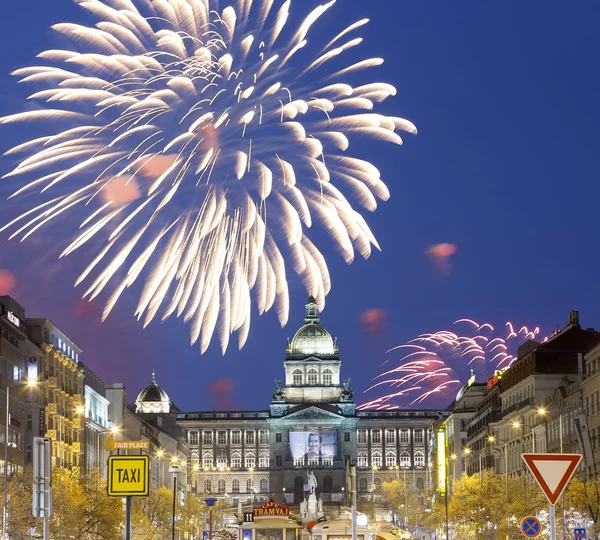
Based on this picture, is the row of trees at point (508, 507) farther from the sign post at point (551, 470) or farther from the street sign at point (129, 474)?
the street sign at point (129, 474)

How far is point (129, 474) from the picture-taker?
2106 cm

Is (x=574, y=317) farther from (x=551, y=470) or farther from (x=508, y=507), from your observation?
(x=551, y=470)

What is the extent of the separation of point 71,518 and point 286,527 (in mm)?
32995

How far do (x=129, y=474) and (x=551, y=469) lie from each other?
267 inches

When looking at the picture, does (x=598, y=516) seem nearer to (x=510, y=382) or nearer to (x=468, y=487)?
(x=468, y=487)

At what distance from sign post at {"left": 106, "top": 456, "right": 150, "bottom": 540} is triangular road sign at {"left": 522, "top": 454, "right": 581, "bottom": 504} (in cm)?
620

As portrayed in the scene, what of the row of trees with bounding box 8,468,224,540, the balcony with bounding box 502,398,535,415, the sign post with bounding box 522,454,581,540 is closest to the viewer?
the sign post with bounding box 522,454,581,540

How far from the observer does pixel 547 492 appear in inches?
760

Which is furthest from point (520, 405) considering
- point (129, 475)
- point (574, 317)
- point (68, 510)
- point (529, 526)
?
point (129, 475)

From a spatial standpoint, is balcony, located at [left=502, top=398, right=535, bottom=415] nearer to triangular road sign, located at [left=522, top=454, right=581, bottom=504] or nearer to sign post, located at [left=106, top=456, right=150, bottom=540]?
sign post, located at [left=106, top=456, right=150, bottom=540]

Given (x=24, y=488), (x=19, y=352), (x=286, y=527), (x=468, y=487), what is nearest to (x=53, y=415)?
(x=19, y=352)

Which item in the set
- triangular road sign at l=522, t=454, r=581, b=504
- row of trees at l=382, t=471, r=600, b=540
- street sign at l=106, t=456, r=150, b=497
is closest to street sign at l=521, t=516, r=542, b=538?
triangular road sign at l=522, t=454, r=581, b=504

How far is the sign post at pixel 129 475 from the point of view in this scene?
68.6 feet

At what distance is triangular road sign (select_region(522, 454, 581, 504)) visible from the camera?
1933 centimetres
